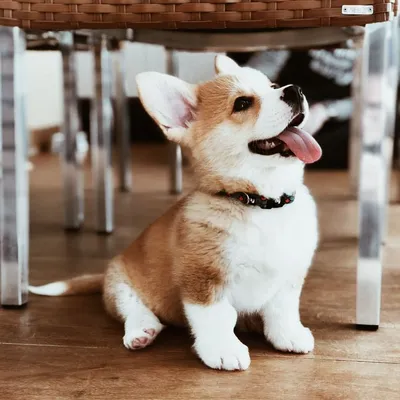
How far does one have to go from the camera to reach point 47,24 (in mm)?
1141

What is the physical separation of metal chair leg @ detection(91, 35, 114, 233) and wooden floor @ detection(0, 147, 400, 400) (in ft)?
0.85

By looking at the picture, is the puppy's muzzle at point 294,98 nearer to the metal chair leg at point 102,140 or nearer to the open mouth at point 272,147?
the open mouth at point 272,147

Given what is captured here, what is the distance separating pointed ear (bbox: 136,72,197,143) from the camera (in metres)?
1.06

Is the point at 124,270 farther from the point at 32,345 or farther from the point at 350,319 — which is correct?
the point at 350,319

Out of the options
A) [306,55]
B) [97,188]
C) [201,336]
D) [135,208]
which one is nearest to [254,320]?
[201,336]

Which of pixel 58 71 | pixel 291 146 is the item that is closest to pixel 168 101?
pixel 291 146

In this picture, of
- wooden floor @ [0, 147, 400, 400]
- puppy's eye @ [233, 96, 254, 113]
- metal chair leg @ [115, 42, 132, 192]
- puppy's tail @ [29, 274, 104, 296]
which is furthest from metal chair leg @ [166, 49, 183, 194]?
puppy's eye @ [233, 96, 254, 113]

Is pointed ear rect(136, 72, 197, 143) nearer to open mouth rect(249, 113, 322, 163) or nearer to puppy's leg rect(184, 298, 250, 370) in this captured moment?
open mouth rect(249, 113, 322, 163)

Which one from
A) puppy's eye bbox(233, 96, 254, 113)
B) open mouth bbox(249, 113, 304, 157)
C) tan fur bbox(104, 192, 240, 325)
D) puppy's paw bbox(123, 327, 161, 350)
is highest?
puppy's eye bbox(233, 96, 254, 113)

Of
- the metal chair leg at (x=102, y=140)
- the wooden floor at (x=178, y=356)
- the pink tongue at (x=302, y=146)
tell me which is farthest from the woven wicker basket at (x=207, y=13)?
the metal chair leg at (x=102, y=140)

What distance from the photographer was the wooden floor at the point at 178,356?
938 mm

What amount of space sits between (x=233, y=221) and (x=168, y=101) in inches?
9.2

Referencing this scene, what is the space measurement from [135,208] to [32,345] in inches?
44.9

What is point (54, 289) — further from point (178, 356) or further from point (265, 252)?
point (265, 252)
